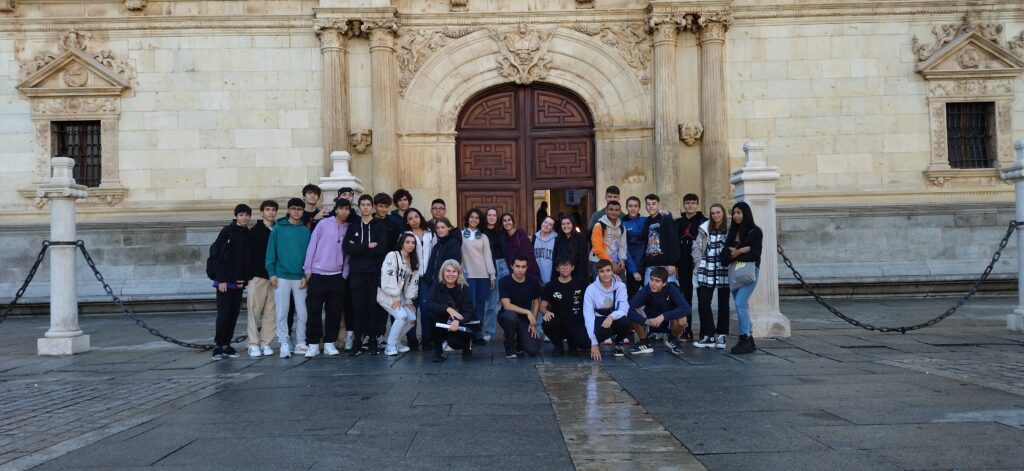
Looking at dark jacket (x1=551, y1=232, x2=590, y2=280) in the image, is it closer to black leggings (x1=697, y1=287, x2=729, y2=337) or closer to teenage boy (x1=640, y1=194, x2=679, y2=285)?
teenage boy (x1=640, y1=194, x2=679, y2=285)

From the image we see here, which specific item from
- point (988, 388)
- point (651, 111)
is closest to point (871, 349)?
point (988, 388)

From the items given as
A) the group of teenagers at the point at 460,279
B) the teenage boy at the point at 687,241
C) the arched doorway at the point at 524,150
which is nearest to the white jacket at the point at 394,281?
the group of teenagers at the point at 460,279

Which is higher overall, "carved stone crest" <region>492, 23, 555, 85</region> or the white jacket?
"carved stone crest" <region>492, 23, 555, 85</region>

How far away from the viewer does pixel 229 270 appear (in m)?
9.19

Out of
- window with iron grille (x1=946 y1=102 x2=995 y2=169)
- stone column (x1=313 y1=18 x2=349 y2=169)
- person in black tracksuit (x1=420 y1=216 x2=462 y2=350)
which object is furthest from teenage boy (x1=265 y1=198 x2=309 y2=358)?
window with iron grille (x1=946 y1=102 x2=995 y2=169)

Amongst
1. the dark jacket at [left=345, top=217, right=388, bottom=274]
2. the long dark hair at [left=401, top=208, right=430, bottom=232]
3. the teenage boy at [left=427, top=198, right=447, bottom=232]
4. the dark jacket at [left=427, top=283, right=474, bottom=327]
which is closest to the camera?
the dark jacket at [left=427, top=283, right=474, bottom=327]

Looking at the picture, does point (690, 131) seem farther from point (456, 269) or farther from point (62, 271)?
point (62, 271)

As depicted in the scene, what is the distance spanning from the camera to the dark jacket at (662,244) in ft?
31.8

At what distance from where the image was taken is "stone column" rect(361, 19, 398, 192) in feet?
49.2

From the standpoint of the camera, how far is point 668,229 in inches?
382

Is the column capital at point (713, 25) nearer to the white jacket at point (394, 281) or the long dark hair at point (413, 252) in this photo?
the long dark hair at point (413, 252)

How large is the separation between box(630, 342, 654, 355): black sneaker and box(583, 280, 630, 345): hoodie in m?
0.52

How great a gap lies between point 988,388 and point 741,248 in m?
3.10

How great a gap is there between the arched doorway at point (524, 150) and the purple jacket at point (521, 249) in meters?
5.75
